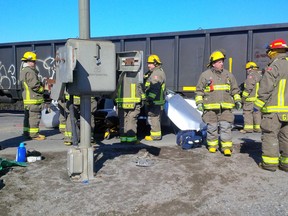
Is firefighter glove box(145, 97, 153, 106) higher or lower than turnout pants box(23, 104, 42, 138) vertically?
higher

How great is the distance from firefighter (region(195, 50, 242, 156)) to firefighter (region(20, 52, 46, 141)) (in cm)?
356

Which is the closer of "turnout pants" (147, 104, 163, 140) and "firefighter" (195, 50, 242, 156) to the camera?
"firefighter" (195, 50, 242, 156)

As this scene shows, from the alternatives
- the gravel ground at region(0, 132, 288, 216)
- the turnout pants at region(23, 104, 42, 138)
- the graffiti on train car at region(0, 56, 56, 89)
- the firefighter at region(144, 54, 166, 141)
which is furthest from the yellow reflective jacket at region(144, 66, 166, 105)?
the graffiti on train car at region(0, 56, 56, 89)

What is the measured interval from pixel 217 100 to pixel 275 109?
1.18m

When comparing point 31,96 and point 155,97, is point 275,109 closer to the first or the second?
point 155,97

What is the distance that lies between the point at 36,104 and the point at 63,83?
342 cm

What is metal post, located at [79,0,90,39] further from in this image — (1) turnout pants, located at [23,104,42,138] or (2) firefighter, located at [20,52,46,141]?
(1) turnout pants, located at [23,104,42,138]

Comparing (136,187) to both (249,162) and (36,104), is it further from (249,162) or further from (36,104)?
(36,104)

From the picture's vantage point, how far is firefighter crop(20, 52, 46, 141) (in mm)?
6910

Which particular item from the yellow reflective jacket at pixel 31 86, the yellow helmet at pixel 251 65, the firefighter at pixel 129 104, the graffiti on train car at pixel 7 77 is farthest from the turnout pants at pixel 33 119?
the yellow helmet at pixel 251 65

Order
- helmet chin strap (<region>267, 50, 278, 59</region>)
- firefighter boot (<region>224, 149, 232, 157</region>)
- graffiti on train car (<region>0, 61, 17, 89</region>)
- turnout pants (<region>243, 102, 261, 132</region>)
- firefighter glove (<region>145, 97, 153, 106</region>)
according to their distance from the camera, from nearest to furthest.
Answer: helmet chin strap (<region>267, 50, 278, 59</region>)
firefighter boot (<region>224, 149, 232, 157</region>)
firefighter glove (<region>145, 97, 153, 106</region>)
turnout pants (<region>243, 102, 261, 132</region>)
graffiti on train car (<region>0, 61, 17, 89</region>)

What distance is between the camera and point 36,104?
699 cm

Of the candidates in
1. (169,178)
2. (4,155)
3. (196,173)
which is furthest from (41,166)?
(196,173)

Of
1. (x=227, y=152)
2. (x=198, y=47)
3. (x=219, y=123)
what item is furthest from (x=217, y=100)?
(x=198, y=47)
